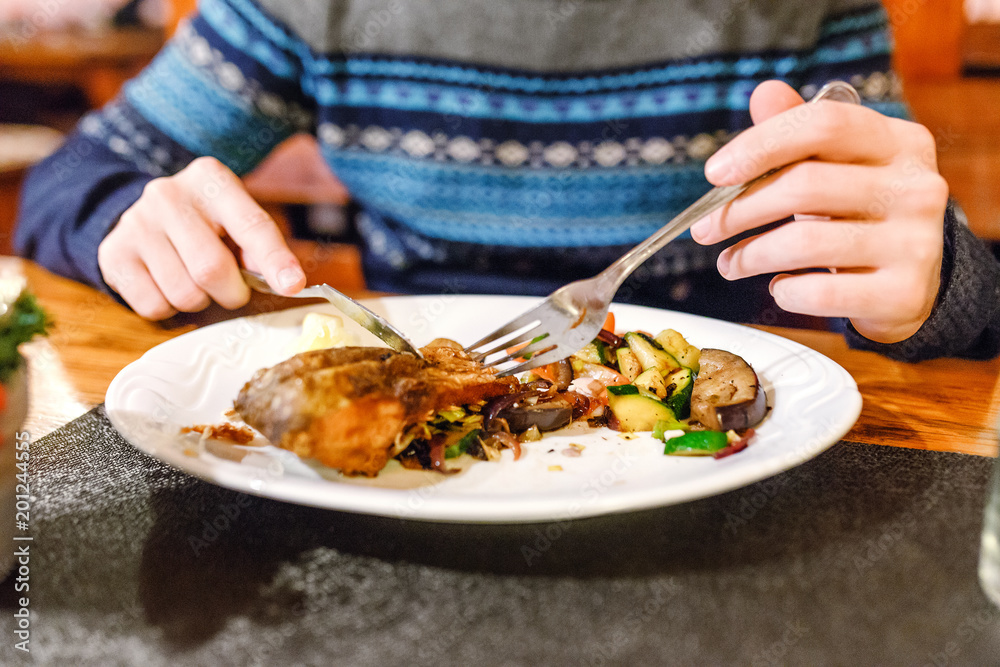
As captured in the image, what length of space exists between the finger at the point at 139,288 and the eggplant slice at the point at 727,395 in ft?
5.02

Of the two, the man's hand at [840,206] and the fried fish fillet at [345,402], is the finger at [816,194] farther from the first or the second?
the fried fish fillet at [345,402]

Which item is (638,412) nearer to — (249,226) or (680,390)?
(680,390)

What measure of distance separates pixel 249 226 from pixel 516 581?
1216 mm

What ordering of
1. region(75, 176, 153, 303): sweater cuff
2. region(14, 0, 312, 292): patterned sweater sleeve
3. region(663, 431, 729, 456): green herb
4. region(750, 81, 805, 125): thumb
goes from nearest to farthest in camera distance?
region(663, 431, 729, 456): green herb → region(750, 81, 805, 125): thumb → region(75, 176, 153, 303): sweater cuff → region(14, 0, 312, 292): patterned sweater sleeve

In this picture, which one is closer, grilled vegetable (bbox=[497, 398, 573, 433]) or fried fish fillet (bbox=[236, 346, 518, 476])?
fried fish fillet (bbox=[236, 346, 518, 476])

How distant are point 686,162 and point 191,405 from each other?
6.23 feet

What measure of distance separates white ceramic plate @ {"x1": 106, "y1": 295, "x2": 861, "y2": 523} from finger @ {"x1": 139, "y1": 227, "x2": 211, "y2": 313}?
20cm

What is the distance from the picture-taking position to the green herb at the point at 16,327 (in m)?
0.92

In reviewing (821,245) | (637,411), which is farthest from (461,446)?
(821,245)

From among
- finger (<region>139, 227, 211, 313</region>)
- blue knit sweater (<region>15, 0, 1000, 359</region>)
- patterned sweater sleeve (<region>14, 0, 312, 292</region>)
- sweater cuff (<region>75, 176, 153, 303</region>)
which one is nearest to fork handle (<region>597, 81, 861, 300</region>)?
blue knit sweater (<region>15, 0, 1000, 359</region>)

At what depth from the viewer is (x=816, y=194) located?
138 cm

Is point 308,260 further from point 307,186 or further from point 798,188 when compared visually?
point 798,188

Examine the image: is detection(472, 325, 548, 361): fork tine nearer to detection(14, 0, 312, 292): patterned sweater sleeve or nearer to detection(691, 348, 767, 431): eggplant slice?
detection(691, 348, 767, 431): eggplant slice

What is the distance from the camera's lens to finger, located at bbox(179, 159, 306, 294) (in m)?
1.64
